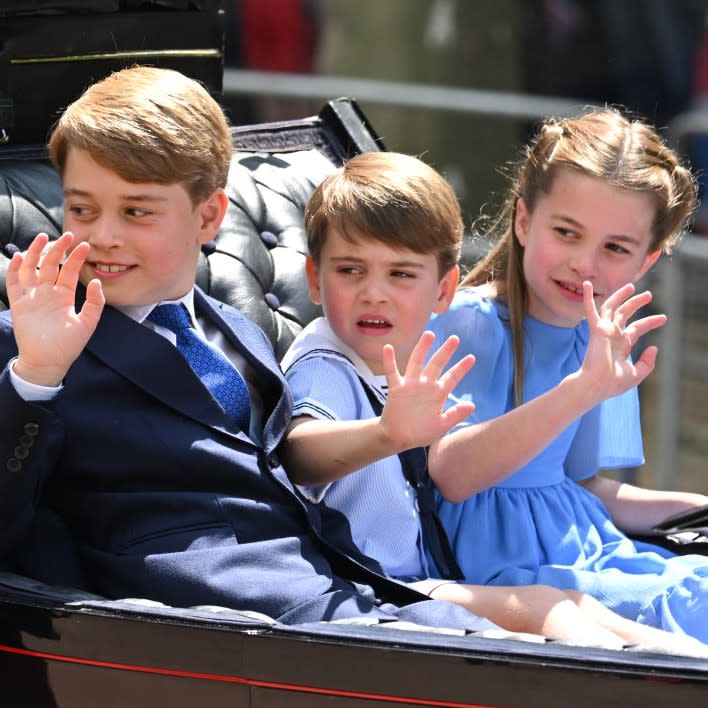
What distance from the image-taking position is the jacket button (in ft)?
6.48

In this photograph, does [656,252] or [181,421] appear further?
[656,252]

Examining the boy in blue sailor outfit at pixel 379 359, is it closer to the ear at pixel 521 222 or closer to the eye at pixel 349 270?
the eye at pixel 349 270

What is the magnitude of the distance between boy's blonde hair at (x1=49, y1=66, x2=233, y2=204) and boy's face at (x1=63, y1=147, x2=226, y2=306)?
0.02 metres

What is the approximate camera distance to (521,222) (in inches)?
105

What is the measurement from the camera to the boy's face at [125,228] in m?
2.15

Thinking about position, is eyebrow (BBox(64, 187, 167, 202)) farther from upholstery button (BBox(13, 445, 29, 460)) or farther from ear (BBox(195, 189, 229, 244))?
upholstery button (BBox(13, 445, 29, 460))

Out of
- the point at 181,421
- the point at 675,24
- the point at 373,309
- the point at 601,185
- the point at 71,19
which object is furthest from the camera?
the point at 675,24

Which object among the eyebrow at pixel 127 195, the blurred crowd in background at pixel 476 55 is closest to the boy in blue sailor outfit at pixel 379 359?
the eyebrow at pixel 127 195

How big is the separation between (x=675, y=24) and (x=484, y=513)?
5055mm

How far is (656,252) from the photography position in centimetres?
264

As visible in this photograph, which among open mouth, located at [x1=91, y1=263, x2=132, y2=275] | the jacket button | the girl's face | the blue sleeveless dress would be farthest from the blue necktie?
the girl's face

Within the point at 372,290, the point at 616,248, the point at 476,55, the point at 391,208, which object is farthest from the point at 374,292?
the point at 476,55

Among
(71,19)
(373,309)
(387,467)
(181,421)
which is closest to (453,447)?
(387,467)

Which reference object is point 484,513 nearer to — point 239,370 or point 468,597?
point 468,597
